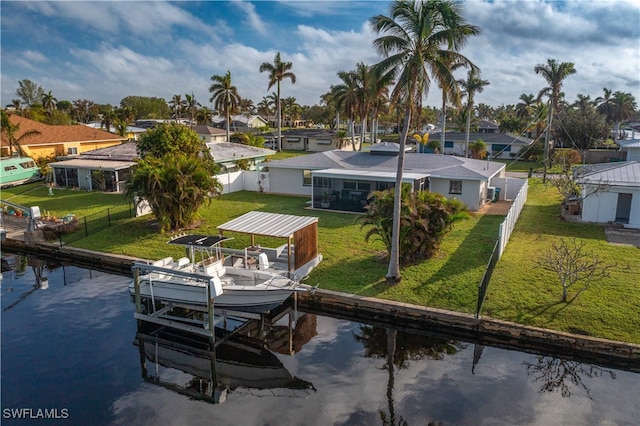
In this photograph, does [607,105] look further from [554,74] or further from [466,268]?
[466,268]

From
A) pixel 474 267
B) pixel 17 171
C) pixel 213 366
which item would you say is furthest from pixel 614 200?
pixel 17 171

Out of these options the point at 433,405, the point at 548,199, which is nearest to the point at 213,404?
the point at 433,405

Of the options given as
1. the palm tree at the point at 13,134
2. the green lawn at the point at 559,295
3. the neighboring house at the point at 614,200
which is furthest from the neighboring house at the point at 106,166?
the neighboring house at the point at 614,200

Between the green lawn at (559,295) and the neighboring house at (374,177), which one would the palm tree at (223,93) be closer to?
the neighboring house at (374,177)

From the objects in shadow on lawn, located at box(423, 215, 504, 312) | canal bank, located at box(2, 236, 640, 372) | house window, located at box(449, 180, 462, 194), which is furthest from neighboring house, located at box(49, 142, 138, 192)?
shadow on lawn, located at box(423, 215, 504, 312)

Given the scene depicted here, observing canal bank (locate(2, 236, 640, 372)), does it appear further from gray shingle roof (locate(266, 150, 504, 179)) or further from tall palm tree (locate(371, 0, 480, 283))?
gray shingle roof (locate(266, 150, 504, 179))

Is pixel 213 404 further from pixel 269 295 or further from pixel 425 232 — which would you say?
pixel 425 232
